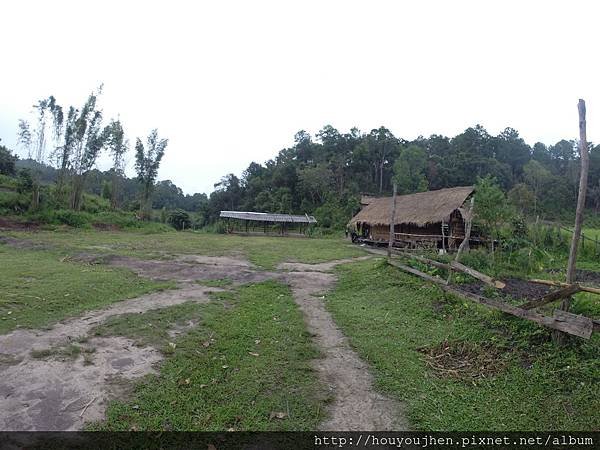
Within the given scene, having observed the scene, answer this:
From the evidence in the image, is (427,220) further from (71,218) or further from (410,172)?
(410,172)

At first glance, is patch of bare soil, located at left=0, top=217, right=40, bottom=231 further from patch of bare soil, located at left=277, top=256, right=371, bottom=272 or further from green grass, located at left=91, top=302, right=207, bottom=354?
green grass, located at left=91, top=302, right=207, bottom=354

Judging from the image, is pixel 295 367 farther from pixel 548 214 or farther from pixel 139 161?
pixel 548 214

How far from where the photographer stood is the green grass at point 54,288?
20.1 ft

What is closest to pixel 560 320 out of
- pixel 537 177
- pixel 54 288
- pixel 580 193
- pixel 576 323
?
pixel 576 323

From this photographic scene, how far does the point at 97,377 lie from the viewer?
4051mm

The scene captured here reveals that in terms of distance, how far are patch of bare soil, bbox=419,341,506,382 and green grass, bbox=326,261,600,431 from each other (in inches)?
1.6

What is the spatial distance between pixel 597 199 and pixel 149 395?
203ft

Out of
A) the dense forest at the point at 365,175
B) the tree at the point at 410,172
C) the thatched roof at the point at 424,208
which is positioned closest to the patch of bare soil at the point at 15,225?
the dense forest at the point at 365,175

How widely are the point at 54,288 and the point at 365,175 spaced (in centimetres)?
5044

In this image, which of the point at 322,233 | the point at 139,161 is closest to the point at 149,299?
the point at 322,233

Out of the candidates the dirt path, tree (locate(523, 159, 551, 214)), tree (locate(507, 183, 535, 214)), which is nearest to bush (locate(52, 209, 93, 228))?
the dirt path

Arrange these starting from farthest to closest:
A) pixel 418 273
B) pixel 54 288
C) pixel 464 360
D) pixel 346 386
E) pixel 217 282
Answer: pixel 217 282 < pixel 418 273 < pixel 54 288 < pixel 464 360 < pixel 346 386

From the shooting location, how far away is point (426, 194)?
81.8ft

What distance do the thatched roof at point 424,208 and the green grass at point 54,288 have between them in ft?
55.0
